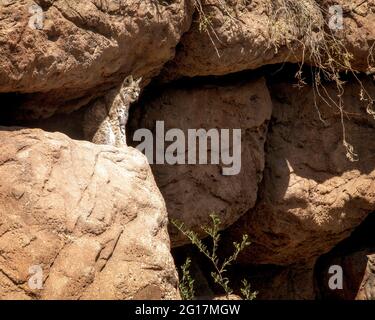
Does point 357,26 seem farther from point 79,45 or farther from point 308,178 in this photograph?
point 79,45

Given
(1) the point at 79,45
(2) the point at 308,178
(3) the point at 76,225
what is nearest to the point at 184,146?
(2) the point at 308,178

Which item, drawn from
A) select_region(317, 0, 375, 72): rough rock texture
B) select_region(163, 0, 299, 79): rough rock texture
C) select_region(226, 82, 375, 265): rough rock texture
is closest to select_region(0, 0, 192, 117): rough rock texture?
select_region(163, 0, 299, 79): rough rock texture

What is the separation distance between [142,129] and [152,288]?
64.0 inches

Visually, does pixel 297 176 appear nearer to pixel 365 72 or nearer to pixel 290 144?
pixel 290 144

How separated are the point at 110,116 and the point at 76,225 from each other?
104cm

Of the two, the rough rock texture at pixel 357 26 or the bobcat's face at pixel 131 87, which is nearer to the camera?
the bobcat's face at pixel 131 87

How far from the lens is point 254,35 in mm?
4871

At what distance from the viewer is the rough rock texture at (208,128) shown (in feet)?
16.6

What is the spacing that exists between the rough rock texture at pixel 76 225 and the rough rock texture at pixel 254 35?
46.8 inches

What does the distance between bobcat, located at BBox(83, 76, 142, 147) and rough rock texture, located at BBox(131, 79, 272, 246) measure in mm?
553

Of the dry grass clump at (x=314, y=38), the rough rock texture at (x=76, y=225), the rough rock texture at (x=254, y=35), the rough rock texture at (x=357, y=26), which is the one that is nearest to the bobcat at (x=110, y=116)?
the rough rock texture at (x=76, y=225)

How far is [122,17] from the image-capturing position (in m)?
4.07

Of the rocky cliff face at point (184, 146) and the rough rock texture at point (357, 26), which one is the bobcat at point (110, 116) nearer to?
the rocky cliff face at point (184, 146)

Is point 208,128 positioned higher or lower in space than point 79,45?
lower
